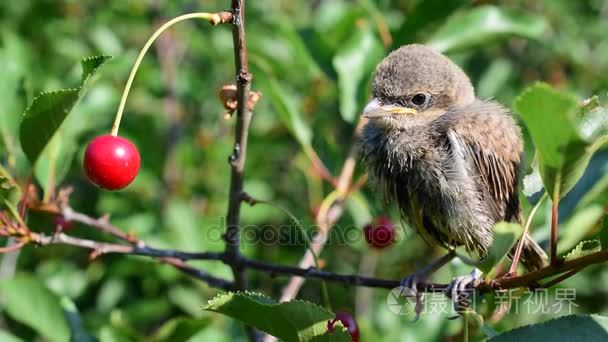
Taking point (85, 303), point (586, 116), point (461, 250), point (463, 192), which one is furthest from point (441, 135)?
point (85, 303)

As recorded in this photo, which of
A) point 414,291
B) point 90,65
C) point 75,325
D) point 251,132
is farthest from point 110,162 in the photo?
point 251,132

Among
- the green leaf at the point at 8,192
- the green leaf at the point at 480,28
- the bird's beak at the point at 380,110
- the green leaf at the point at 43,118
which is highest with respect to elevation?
the green leaf at the point at 480,28

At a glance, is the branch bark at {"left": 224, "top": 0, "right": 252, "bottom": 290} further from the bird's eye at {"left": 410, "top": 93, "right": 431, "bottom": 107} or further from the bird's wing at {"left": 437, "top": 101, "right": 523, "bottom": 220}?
the bird's eye at {"left": 410, "top": 93, "right": 431, "bottom": 107}

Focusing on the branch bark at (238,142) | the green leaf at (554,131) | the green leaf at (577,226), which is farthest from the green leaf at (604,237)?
the branch bark at (238,142)

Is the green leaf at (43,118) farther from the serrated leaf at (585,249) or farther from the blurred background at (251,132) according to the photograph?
the serrated leaf at (585,249)

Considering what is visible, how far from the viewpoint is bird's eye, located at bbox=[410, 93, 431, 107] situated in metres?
3.39

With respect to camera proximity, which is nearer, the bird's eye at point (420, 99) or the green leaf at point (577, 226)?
the green leaf at point (577, 226)

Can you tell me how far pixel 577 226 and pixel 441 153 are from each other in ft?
2.04

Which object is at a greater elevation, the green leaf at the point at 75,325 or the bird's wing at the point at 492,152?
the bird's wing at the point at 492,152

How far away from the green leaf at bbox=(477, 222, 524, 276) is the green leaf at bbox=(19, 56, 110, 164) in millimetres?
1272

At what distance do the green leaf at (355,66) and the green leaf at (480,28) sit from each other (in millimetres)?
324

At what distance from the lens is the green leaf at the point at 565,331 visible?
2180mm
